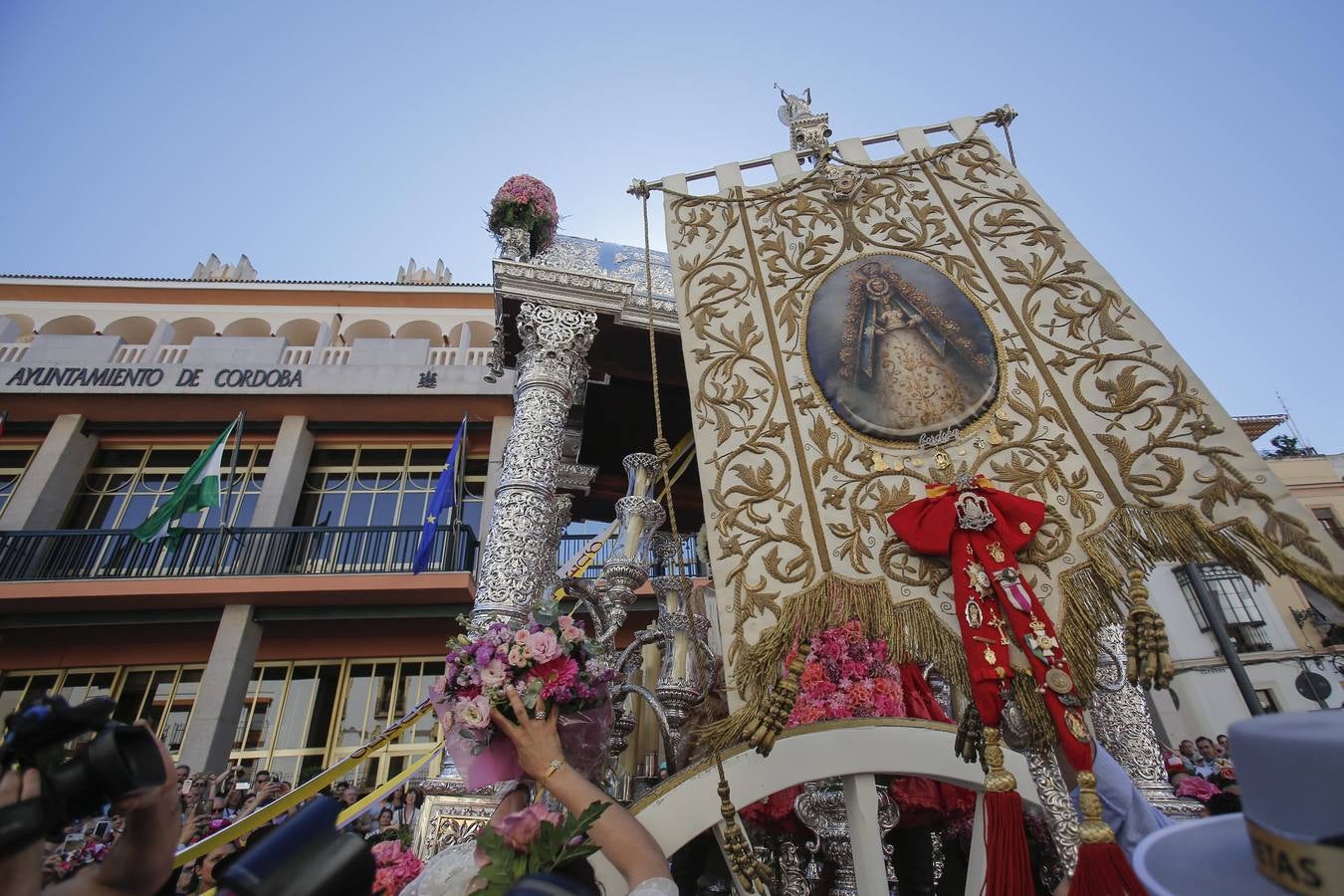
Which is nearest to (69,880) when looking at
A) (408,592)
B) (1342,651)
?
(408,592)

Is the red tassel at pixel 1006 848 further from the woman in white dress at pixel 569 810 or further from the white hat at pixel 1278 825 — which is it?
the white hat at pixel 1278 825

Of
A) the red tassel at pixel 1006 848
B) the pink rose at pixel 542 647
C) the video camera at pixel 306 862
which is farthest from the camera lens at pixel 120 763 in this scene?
the red tassel at pixel 1006 848

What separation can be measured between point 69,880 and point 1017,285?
3.79 m

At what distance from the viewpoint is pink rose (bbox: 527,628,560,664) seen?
235 cm

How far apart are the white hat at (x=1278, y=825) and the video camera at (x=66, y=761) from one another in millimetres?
1828

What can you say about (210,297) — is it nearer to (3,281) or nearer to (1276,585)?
(3,281)

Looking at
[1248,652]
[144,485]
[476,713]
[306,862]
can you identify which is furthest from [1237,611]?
[144,485]

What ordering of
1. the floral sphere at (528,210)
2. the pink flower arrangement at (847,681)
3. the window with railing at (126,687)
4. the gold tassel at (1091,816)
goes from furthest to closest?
the window with railing at (126,687)
the floral sphere at (528,210)
the pink flower arrangement at (847,681)
the gold tassel at (1091,816)

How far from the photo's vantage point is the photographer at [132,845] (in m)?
1.22

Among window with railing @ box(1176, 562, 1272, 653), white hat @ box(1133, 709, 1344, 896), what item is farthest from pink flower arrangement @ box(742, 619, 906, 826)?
window with railing @ box(1176, 562, 1272, 653)

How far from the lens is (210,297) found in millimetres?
15453

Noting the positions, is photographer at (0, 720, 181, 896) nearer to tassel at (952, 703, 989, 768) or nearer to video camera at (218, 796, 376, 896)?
video camera at (218, 796, 376, 896)

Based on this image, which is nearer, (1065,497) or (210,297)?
(1065,497)

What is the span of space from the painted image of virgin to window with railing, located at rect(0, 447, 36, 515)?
16.5m
